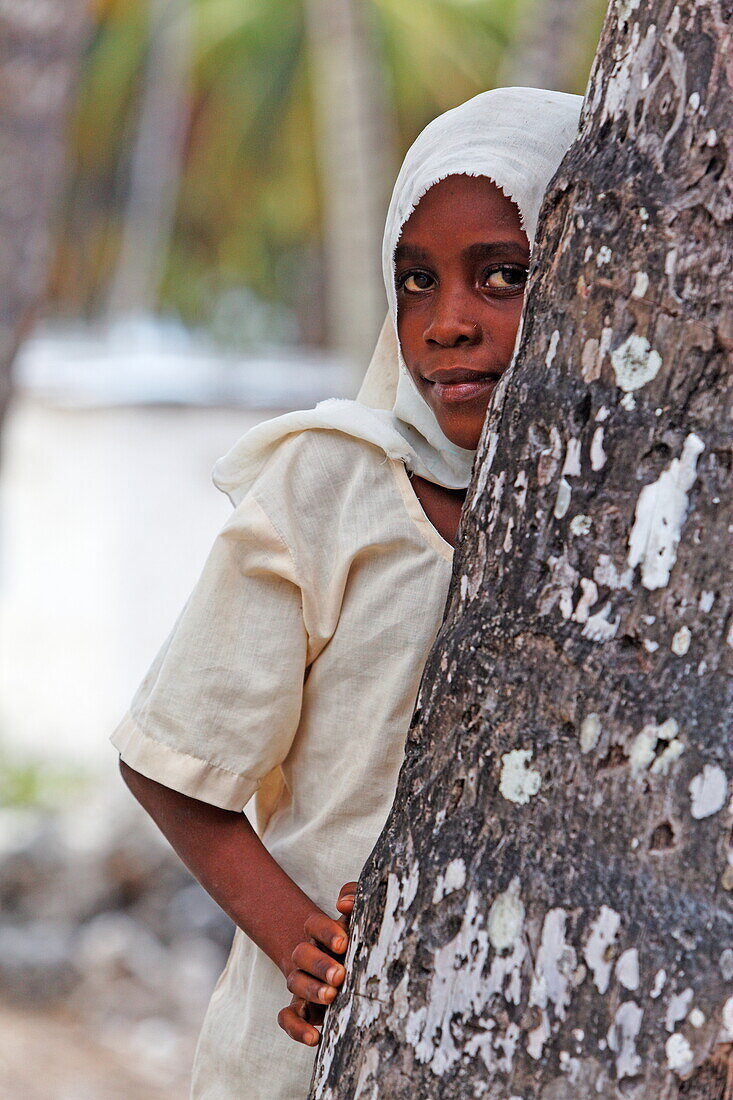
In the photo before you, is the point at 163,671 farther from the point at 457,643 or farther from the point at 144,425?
the point at 144,425

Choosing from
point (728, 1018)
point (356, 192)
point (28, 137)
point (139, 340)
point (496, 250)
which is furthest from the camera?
point (139, 340)

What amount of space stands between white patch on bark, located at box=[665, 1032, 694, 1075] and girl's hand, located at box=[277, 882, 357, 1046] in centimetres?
34

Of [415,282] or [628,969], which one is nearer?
[628,969]

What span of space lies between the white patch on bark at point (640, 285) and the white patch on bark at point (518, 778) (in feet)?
1.19

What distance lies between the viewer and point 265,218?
83.8 feet

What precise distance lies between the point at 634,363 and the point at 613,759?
1.00 feet

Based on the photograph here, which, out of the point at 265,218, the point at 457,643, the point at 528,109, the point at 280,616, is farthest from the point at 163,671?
the point at 265,218

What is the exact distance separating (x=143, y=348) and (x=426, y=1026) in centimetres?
2382

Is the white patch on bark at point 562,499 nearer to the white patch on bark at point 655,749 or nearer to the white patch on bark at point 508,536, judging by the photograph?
the white patch on bark at point 508,536

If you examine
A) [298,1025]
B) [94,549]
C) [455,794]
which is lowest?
[94,549]

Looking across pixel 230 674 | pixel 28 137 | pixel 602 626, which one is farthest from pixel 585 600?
pixel 28 137

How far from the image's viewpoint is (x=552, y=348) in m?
1.09

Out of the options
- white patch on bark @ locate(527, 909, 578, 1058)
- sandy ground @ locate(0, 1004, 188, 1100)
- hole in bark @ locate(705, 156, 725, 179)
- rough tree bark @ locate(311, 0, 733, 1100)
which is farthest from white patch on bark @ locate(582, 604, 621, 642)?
sandy ground @ locate(0, 1004, 188, 1100)

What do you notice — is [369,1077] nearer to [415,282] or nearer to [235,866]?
[235,866]
